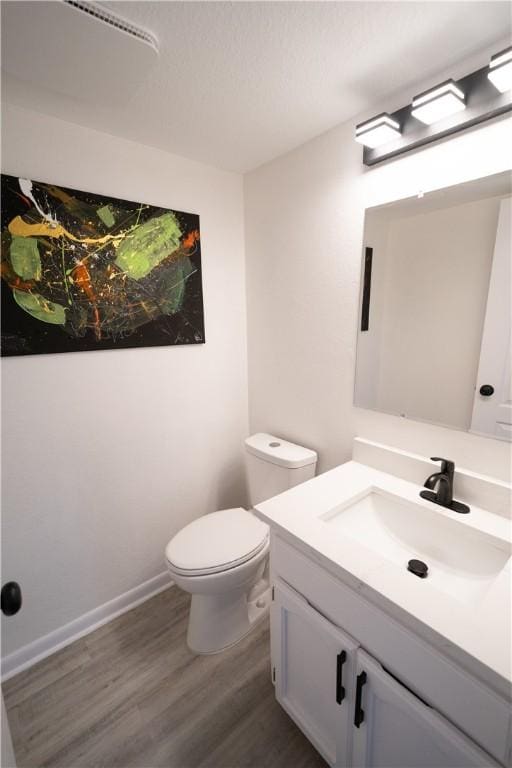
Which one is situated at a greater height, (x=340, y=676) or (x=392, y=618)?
(x=392, y=618)

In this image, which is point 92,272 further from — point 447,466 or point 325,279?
point 447,466

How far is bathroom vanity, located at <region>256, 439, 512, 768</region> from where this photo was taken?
2.19 ft

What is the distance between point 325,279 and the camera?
4.82 ft

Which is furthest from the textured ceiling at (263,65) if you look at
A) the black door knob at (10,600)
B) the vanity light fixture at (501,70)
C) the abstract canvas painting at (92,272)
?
the black door knob at (10,600)

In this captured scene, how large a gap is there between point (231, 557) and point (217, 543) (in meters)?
0.10

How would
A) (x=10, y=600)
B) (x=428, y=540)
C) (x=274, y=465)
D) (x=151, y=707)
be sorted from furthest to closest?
1. (x=274, y=465)
2. (x=151, y=707)
3. (x=428, y=540)
4. (x=10, y=600)

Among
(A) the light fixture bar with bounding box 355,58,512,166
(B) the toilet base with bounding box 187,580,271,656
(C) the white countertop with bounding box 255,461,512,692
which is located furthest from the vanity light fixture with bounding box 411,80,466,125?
(B) the toilet base with bounding box 187,580,271,656

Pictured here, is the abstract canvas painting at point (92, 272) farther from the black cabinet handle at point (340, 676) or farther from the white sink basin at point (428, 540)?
the black cabinet handle at point (340, 676)

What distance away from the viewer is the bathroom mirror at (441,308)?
40.2 inches

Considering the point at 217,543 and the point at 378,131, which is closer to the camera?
the point at 378,131

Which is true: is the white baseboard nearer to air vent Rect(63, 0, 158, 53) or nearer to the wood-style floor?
the wood-style floor

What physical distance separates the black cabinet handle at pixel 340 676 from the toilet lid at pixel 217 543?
0.56 m

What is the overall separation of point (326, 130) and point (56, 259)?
1191 mm

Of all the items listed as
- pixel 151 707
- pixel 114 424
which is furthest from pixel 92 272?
pixel 151 707
